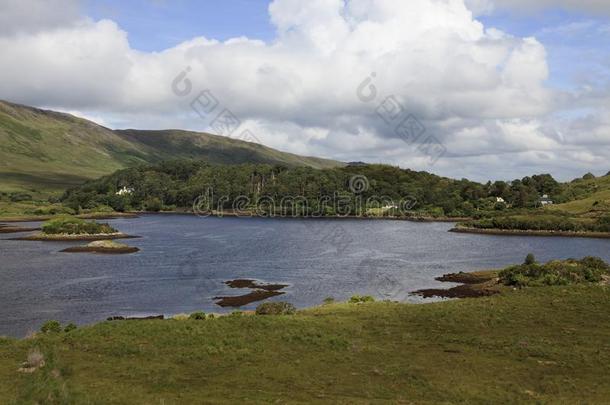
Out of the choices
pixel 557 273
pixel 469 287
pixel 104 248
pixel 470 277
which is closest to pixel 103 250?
pixel 104 248

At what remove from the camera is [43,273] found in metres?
120

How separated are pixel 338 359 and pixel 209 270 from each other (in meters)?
91.5

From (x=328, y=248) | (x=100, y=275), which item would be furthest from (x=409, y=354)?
(x=328, y=248)

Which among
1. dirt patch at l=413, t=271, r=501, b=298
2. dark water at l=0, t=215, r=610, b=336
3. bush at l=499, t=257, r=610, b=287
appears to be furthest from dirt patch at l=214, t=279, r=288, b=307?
bush at l=499, t=257, r=610, b=287

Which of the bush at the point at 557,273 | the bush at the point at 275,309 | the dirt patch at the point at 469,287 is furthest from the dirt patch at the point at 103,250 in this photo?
the bush at the point at 557,273

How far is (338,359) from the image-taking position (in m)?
41.2

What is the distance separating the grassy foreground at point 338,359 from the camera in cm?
3225

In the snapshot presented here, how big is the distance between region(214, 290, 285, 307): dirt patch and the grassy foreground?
30.6 metres

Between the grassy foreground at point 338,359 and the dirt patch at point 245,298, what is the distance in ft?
101

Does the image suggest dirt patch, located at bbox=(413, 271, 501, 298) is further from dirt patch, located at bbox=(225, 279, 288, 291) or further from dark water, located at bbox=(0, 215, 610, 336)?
dirt patch, located at bbox=(225, 279, 288, 291)

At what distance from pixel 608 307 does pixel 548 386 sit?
1145 inches

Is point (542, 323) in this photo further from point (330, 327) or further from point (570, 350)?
point (330, 327)

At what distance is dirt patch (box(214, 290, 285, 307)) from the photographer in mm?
89500

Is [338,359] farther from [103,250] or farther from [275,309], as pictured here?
[103,250]
